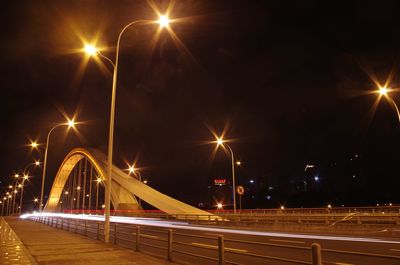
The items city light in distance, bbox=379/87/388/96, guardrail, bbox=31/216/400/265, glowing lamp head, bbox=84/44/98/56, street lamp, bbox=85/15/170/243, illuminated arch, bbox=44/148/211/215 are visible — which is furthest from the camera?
illuminated arch, bbox=44/148/211/215

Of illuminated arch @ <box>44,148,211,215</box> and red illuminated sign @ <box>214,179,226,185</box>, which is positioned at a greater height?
red illuminated sign @ <box>214,179,226,185</box>

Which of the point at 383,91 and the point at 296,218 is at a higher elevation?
the point at 383,91

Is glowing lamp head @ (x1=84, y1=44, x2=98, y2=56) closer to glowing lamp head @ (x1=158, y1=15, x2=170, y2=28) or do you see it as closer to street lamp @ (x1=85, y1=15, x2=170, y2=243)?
street lamp @ (x1=85, y1=15, x2=170, y2=243)

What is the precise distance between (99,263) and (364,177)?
406ft

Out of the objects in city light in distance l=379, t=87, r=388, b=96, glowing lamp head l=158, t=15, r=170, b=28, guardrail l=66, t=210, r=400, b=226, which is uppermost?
glowing lamp head l=158, t=15, r=170, b=28

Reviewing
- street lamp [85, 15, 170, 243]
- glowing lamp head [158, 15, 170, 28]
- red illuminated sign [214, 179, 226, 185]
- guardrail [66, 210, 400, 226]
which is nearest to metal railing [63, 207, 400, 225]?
guardrail [66, 210, 400, 226]

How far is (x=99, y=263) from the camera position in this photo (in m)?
10.9

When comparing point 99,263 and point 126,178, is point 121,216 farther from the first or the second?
point 99,263

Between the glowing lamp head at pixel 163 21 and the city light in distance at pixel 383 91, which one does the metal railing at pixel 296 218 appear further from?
the glowing lamp head at pixel 163 21

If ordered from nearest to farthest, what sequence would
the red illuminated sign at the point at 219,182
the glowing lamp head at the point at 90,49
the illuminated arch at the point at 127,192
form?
the glowing lamp head at the point at 90,49
the illuminated arch at the point at 127,192
the red illuminated sign at the point at 219,182

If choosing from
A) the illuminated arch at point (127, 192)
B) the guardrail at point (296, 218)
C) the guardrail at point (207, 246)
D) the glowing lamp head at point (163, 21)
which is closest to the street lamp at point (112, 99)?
the glowing lamp head at point (163, 21)

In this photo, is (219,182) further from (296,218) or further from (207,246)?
(207,246)

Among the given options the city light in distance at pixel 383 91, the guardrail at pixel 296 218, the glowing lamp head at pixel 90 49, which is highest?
the glowing lamp head at pixel 90 49

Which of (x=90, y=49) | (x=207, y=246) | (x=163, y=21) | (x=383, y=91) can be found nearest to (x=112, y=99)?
Answer: (x=90, y=49)
